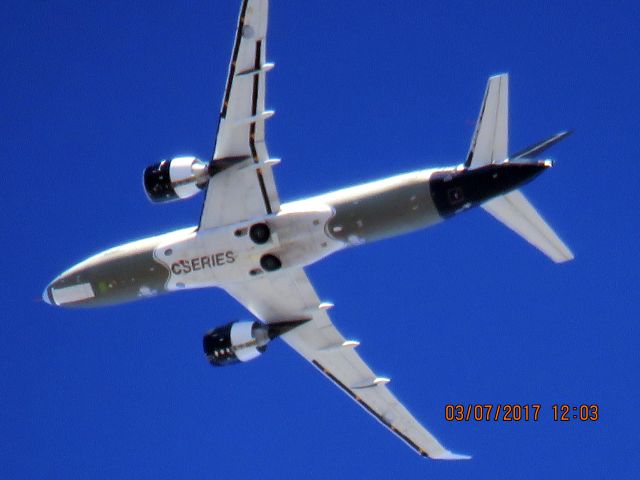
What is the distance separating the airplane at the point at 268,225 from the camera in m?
44.2

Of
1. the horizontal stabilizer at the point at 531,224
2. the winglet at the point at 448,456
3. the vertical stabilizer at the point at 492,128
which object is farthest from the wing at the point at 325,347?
the vertical stabilizer at the point at 492,128

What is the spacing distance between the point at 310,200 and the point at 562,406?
12.6 meters

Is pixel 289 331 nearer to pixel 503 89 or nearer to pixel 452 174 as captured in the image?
pixel 452 174

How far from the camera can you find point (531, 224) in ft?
148

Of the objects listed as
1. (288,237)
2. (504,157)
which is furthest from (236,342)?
(504,157)

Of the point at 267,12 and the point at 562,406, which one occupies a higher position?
the point at 267,12

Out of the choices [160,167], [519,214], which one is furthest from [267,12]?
[519,214]

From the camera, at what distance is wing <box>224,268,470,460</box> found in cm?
5122

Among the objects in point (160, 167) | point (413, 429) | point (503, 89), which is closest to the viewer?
point (503, 89)

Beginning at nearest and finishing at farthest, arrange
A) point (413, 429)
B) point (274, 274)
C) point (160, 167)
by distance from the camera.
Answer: point (160, 167)
point (274, 274)
point (413, 429)

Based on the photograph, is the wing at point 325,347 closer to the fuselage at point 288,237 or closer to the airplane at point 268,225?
the airplane at point 268,225

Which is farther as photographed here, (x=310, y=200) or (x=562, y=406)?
(x=562, y=406)

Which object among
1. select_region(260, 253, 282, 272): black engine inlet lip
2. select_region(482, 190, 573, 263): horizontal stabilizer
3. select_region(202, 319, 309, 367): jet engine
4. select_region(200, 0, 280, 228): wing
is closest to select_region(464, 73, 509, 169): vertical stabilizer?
select_region(482, 190, 573, 263): horizontal stabilizer

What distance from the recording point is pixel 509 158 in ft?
145
